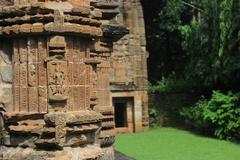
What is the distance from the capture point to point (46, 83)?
3912mm

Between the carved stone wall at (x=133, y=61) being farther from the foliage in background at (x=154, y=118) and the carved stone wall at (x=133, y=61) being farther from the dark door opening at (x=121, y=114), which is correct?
the foliage in background at (x=154, y=118)

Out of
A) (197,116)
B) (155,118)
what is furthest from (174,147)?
(155,118)

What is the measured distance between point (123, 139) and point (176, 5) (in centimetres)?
868

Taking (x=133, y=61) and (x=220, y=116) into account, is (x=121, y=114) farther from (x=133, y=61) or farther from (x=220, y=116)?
(x=220, y=116)

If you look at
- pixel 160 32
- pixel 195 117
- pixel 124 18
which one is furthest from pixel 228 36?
pixel 160 32

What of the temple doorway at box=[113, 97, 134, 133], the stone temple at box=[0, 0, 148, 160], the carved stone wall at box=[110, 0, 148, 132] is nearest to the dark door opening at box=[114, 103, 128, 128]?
the temple doorway at box=[113, 97, 134, 133]

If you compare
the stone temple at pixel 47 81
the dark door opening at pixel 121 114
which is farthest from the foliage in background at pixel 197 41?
the stone temple at pixel 47 81

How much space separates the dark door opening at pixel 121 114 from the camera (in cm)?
2111

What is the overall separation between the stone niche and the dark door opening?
1693cm

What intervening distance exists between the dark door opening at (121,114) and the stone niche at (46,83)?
16930 millimetres

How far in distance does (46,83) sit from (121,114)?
1785 centimetres

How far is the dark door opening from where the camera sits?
831 inches

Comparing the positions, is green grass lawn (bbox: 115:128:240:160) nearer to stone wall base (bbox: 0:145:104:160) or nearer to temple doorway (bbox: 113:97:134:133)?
temple doorway (bbox: 113:97:134:133)

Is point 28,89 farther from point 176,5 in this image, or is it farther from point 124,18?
point 176,5
